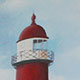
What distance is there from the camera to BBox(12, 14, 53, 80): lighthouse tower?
27.0 m

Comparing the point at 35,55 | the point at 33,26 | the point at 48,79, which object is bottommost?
the point at 48,79

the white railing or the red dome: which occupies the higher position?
the red dome

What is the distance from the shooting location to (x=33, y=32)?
91.6 ft

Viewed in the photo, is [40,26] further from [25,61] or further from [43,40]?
[25,61]

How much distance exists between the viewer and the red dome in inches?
1095

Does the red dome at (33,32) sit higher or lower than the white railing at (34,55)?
higher

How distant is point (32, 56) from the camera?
26812mm

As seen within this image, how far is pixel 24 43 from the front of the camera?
27.8m

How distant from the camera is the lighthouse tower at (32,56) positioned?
1061 inches

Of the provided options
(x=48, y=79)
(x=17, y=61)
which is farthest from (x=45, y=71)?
(x=17, y=61)

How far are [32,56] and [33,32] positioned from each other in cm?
228

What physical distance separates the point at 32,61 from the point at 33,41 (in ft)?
5.93

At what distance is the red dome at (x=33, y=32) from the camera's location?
2782 cm

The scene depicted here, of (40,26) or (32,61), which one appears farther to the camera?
(40,26)
